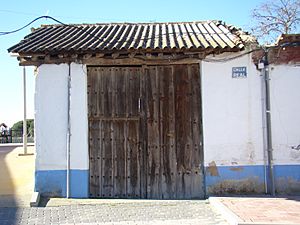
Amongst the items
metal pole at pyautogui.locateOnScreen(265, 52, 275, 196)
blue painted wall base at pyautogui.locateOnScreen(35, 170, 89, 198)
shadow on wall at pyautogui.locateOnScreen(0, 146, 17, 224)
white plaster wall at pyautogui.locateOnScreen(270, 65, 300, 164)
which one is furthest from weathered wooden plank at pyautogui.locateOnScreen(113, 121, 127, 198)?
white plaster wall at pyautogui.locateOnScreen(270, 65, 300, 164)

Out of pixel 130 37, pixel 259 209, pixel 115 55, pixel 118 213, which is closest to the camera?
pixel 259 209

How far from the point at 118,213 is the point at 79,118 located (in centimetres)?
255

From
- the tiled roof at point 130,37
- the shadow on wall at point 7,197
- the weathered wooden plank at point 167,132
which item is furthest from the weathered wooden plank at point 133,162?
the shadow on wall at point 7,197

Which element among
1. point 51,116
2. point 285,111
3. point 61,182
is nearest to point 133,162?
point 61,182

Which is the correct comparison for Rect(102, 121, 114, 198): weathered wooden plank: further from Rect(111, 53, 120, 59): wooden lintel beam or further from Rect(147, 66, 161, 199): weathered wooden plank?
Rect(111, 53, 120, 59): wooden lintel beam

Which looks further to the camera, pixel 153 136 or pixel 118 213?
pixel 153 136

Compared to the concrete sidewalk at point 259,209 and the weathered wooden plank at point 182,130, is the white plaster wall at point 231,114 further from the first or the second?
the concrete sidewalk at point 259,209

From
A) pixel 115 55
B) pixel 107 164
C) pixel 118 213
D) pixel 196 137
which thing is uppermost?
pixel 115 55

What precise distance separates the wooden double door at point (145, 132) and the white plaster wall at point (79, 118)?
0.47ft

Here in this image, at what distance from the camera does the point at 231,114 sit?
8.88m

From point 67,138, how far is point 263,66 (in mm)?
4818

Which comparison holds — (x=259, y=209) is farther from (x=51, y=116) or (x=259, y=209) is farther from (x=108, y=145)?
(x=51, y=116)

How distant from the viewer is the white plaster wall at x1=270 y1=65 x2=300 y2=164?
348 inches

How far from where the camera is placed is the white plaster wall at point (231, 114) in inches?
348
